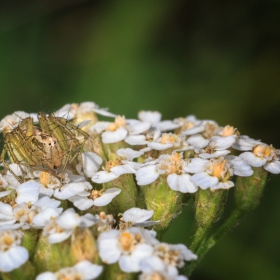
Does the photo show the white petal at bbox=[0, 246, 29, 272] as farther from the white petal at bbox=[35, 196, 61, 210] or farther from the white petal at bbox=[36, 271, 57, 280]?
the white petal at bbox=[35, 196, 61, 210]

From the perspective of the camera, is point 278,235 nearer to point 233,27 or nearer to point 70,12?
point 233,27

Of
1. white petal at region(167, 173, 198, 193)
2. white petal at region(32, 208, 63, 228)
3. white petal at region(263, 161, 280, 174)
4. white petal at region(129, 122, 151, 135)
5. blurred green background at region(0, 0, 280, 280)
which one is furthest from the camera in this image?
blurred green background at region(0, 0, 280, 280)

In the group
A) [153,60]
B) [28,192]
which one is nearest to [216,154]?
[28,192]

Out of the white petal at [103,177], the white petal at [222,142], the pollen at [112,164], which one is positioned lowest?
the white petal at [103,177]

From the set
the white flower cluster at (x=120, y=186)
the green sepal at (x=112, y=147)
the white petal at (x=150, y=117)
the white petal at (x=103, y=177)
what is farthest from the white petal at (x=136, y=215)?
the white petal at (x=150, y=117)

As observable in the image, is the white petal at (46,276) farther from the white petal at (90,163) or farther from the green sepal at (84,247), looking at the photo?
the white petal at (90,163)

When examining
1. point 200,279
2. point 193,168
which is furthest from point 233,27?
point 193,168

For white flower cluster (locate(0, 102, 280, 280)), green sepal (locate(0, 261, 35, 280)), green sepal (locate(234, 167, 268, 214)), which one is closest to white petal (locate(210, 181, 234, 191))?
white flower cluster (locate(0, 102, 280, 280))
